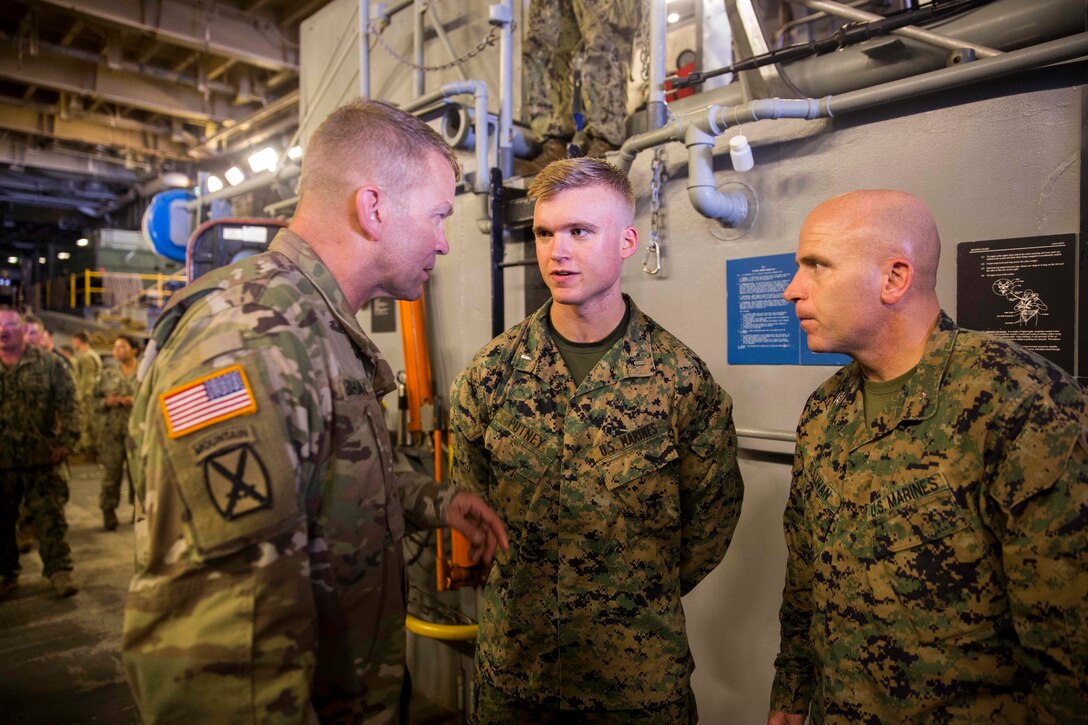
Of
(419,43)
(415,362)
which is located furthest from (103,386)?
(419,43)

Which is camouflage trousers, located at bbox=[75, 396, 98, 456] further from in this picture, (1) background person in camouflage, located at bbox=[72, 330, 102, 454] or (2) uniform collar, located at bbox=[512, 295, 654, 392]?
(2) uniform collar, located at bbox=[512, 295, 654, 392]

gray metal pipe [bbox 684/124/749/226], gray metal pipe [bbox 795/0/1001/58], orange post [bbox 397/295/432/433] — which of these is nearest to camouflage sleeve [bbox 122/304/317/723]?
gray metal pipe [bbox 684/124/749/226]

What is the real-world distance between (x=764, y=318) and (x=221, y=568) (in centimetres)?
190

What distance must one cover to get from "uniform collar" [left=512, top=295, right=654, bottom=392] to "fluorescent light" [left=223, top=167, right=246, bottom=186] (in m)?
4.15

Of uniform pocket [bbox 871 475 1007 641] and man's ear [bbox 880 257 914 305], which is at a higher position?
man's ear [bbox 880 257 914 305]

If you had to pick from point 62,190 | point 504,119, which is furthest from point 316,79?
point 62,190

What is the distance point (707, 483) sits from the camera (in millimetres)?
1998

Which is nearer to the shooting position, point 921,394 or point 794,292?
point 921,394

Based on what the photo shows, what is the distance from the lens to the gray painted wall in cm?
182

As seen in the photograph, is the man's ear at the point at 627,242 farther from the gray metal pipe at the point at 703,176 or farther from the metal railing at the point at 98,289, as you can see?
the metal railing at the point at 98,289

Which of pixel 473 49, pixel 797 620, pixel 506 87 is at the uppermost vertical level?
pixel 473 49

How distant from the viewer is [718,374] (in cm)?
253

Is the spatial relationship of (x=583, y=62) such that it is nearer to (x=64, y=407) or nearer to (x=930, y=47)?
(x=930, y=47)

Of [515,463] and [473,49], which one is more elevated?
[473,49]
